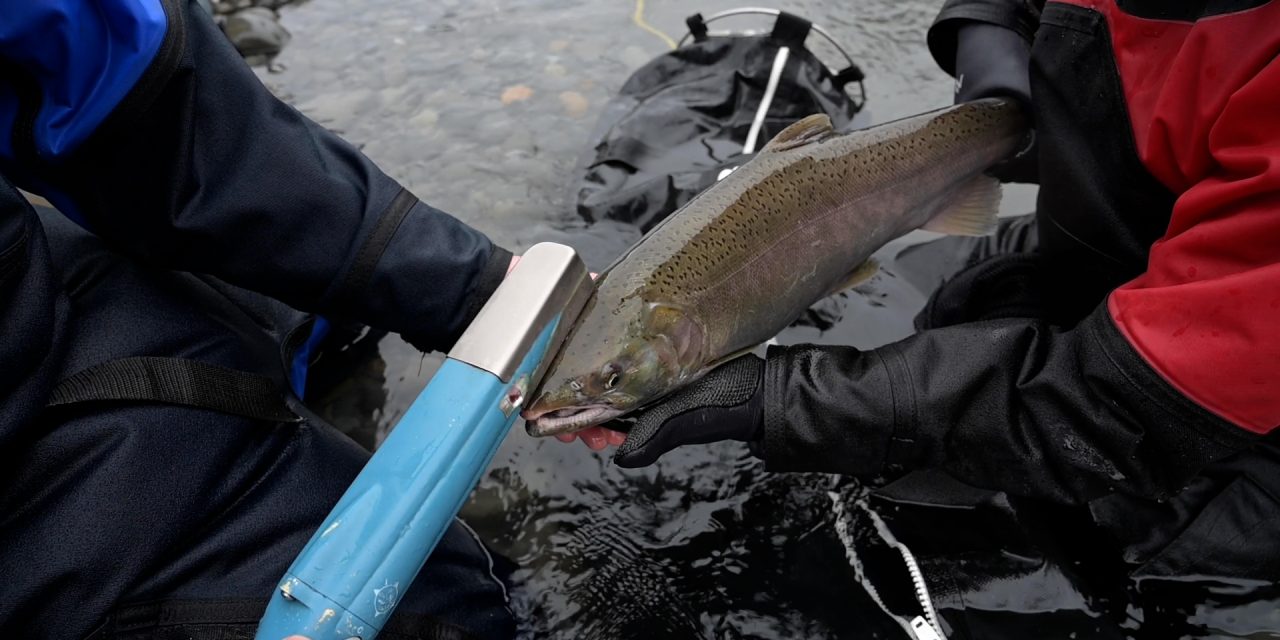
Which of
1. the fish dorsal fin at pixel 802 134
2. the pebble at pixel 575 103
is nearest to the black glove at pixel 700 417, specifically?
the fish dorsal fin at pixel 802 134

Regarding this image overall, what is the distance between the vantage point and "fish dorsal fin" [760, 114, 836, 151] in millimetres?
2469

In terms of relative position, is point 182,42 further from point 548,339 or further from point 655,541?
point 655,541

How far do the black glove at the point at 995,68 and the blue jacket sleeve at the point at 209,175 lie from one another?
1.90 meters

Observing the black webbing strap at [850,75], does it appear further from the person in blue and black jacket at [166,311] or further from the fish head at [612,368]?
the person in blue and black jacket at [166,311]

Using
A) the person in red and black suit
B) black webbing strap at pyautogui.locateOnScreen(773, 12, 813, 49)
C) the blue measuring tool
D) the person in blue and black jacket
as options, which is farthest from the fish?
black webbing strap at pyautogui.locateOnScreen(773, 12, 813, 49)

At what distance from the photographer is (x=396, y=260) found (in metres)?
2.08

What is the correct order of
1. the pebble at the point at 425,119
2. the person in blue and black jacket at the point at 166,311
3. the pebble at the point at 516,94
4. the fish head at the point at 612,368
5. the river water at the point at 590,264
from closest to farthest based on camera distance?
the person in blue and black jacket at the point at 166,311, the fish head at the point at 612,368, the river water at the point at 590,264, the pebble at the point at 425,119, the pebble at the point at 516,94

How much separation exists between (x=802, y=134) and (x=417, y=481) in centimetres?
176

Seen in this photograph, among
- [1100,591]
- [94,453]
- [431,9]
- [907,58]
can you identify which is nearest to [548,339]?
[94,453]

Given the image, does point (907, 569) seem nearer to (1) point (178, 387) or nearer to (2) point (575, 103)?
(1) point (178, 387)

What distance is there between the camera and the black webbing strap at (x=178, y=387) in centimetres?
155

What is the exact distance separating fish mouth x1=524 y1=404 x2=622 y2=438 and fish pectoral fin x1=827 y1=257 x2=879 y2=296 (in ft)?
3.66

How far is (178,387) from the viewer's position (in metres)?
1.67

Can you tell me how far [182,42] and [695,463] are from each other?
198 centimetres
